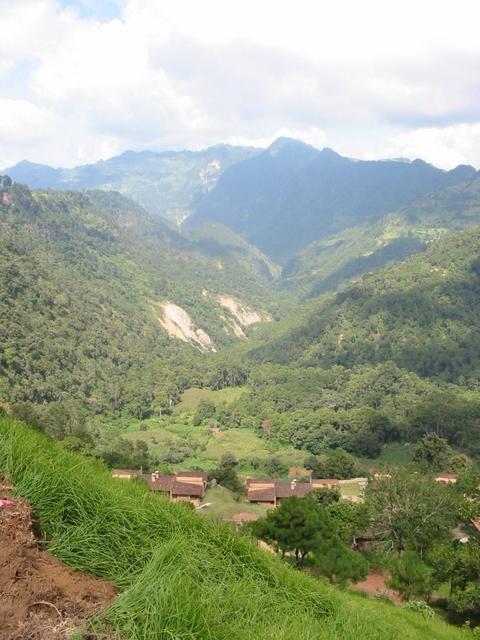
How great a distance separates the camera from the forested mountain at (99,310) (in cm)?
7212

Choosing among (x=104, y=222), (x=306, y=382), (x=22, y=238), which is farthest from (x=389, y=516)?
(x=104, y=222)

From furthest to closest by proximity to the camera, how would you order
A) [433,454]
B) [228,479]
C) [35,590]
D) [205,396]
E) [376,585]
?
[205,396] → [433,454] → [228,479] → [376,585] → [35,590]

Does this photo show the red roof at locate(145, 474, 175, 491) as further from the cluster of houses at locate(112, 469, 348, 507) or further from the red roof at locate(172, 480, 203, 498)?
the red roof at locate(172, 480, 203, 498)

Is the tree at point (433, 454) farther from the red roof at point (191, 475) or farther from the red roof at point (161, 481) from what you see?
the red roof at point (161, 481)

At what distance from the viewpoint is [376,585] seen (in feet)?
71.9

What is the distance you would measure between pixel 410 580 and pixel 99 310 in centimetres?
9242

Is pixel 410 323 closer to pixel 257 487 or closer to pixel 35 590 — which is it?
pixel 257 487

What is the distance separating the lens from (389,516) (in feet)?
83.5

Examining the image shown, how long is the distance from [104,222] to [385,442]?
119 m

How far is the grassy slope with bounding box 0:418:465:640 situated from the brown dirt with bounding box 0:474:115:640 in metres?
0.19

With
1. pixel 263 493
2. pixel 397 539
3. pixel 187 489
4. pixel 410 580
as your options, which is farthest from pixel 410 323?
pixel 410 580

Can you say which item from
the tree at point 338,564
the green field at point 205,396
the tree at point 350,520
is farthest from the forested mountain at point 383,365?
the tree at point 338,564

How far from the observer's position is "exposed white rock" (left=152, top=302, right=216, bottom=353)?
127 m

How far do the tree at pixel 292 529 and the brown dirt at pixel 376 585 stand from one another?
12.4 ft
